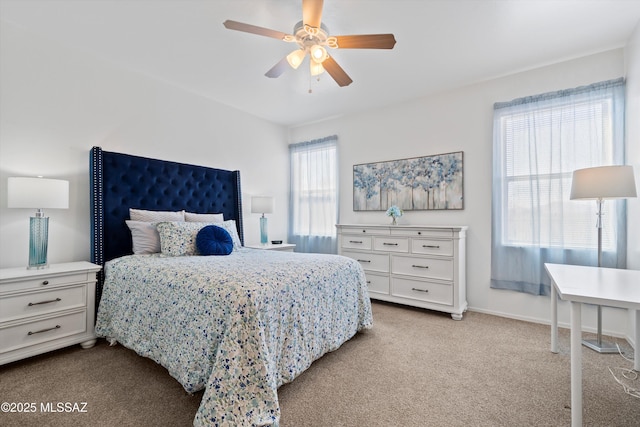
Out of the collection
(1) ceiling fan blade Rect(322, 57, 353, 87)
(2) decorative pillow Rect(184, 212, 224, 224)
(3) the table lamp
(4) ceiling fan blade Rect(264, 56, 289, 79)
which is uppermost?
(4) ceiling fan blade Rect(264, 56, 289, 79)

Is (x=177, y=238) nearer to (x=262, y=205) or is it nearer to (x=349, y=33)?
(x=262, y=205)

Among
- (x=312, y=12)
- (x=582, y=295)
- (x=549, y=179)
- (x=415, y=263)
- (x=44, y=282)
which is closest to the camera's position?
(x=582, y=295)

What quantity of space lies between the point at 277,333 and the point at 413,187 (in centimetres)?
278

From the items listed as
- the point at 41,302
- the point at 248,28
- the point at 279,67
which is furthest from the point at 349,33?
the point at 41,302

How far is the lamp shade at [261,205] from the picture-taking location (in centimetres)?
408

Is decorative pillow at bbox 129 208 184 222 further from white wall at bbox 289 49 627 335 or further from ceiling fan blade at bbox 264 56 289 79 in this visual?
white wall at bbox 289 49 627 335

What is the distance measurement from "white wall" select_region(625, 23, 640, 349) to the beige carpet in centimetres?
81

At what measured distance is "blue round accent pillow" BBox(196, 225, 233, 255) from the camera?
2.73m

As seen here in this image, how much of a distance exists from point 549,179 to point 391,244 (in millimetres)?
1742

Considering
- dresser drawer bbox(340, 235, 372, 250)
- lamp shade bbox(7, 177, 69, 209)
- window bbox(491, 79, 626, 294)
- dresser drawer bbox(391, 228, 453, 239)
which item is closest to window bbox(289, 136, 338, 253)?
dresser drawer bbox(340, 235, 372, 250)

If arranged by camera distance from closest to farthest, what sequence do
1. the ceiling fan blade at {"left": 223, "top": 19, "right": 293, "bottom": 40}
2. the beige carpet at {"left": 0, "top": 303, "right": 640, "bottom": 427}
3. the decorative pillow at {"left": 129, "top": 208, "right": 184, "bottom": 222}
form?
1. the beige carpet at {"left": 0, "top": 303, "right": 640, "bottom": 427}
2. the ceiling fan blade at {"left": 223, "top": 19, "right": 293, "bottom": 40}
3. the decorative pillow at {"left": 129, "top": 208, "right": 184, "bottom": 222}

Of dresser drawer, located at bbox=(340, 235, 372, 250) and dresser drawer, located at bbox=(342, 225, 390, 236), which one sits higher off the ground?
dresser drawer, located at bbox=(342, 225, 390, 236)

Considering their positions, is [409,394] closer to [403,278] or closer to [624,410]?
[624,410]

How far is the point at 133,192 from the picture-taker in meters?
2.98
